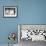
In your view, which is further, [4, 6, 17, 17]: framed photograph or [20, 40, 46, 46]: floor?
[4, 6, 17, 17]: framed photograph

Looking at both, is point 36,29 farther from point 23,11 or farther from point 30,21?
point 23,11

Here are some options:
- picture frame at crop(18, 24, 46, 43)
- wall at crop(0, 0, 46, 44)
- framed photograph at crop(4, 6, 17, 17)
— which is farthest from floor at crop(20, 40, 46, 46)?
framed photograph at crop(4, 6, 17, 17)

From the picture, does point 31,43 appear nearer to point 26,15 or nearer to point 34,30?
point 34,30

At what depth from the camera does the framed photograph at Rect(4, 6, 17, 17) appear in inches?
171

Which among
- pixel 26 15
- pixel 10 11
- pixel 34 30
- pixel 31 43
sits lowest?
pixel 31 43

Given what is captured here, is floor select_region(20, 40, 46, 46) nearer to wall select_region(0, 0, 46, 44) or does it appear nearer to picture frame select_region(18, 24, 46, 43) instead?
picture frame select_region(18, 24, 46, 43)

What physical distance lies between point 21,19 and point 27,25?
288 mm

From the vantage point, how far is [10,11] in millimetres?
4352

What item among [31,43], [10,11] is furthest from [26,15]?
[31,43]

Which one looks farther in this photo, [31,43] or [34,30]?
[34,30]

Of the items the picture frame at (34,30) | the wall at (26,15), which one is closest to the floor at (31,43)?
the picture frame at (34,30)

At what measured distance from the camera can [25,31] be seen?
420 cm

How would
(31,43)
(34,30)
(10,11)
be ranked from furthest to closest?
(10,11) < (34,30) < (31,43)

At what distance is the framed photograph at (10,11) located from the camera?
4336mm
